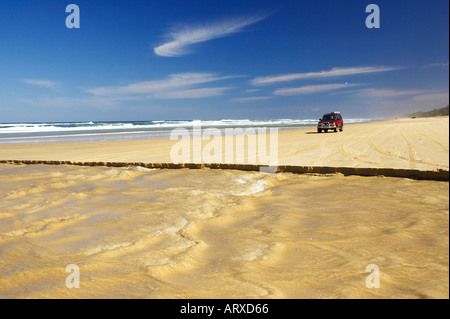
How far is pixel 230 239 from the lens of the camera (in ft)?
10.6

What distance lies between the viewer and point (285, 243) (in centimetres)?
308

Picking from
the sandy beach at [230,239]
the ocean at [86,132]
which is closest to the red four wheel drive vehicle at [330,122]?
the ocean at [86,132]

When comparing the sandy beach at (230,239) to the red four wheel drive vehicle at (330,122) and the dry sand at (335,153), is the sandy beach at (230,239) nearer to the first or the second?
the dry sand at (335,153)

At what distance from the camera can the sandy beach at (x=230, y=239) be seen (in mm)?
2287

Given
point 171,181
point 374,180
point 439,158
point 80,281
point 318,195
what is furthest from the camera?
point 439,158

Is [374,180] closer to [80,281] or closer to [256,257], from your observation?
[256,257]

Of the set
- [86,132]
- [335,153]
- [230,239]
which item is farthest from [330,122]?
[86,132]

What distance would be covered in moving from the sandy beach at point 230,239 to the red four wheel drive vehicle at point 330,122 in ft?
61.7

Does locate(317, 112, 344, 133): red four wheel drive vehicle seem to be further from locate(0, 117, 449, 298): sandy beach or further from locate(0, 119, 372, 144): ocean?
locate(0, 117, 449, 298): sandy beach

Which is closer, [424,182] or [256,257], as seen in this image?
[256,257]

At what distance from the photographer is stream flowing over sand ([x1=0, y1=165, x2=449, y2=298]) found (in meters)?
2.29

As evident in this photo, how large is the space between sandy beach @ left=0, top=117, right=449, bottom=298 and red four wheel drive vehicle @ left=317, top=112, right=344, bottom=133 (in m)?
18.8

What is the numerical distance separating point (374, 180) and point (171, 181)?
3.75m

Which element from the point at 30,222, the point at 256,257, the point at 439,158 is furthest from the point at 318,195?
the point at 439,158
